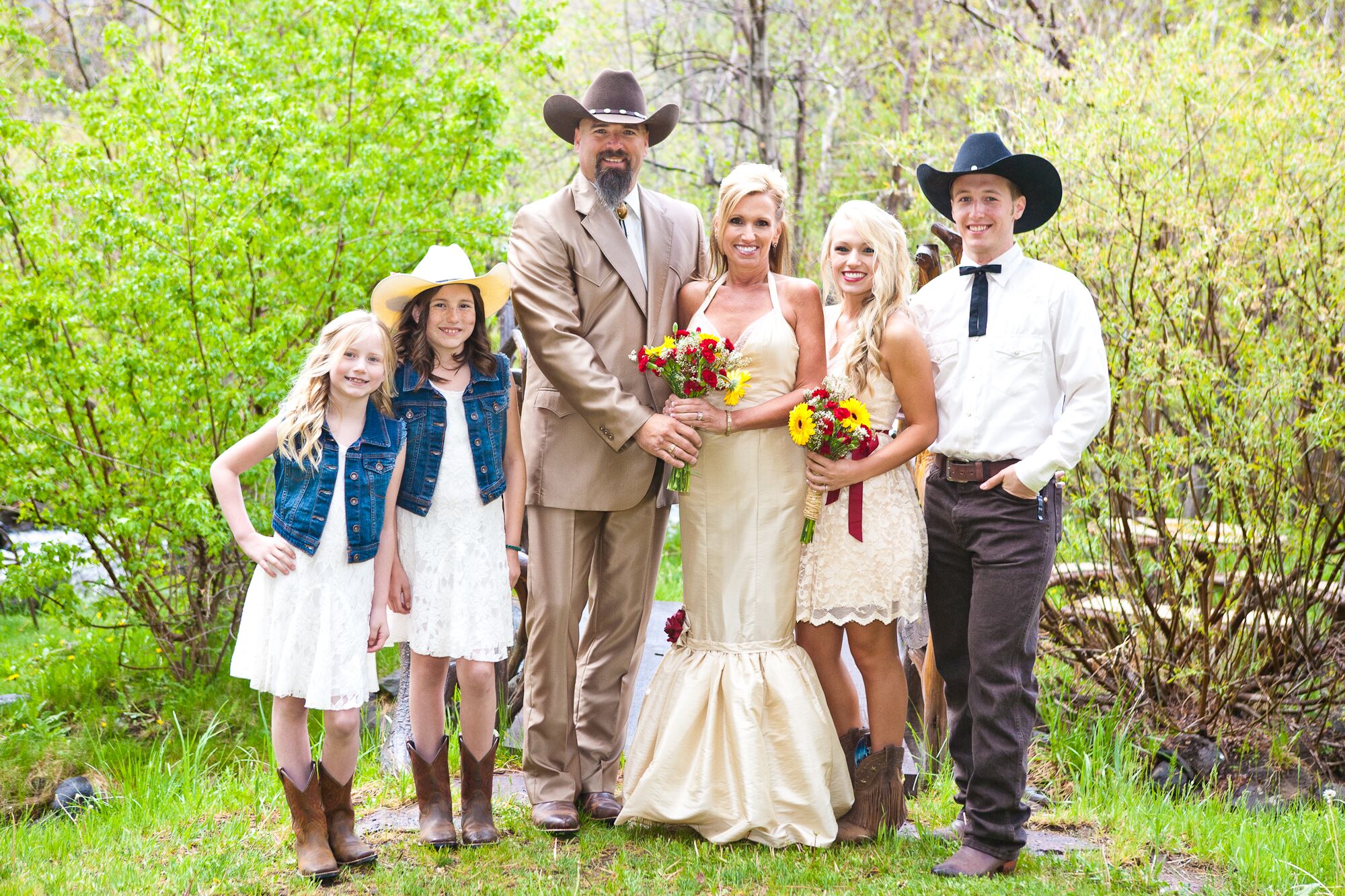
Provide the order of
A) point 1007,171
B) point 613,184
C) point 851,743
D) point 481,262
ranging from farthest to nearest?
point 481,262
point 613,184
point 851,743
point 1007,171

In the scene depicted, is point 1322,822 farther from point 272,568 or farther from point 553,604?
point 272,568

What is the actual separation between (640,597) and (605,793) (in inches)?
31.6

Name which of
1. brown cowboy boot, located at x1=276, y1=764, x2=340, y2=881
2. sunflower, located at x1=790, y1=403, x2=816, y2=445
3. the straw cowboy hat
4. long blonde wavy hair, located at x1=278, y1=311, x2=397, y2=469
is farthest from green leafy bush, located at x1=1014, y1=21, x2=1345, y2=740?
brown cowboy boot, located at x1=276, y1=764, x2=340, y2=881

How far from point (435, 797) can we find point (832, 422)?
6.52ft

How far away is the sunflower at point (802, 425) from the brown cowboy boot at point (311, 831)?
2000 millimetres

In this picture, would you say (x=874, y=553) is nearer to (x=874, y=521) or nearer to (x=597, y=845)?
(x=874, y=521)

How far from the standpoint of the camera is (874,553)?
4.04 meters

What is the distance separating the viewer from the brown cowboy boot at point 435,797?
4020 mm

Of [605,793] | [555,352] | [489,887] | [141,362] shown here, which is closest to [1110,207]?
[555,352]

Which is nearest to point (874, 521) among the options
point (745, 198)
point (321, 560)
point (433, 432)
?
point (745, 198)

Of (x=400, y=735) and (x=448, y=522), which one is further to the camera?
(x=400, y=735)

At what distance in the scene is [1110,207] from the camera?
5875mm

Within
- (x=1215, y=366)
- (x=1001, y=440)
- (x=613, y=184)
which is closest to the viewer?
(x=1001, y=440)

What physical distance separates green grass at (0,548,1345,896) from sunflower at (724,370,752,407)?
5.37 ft
